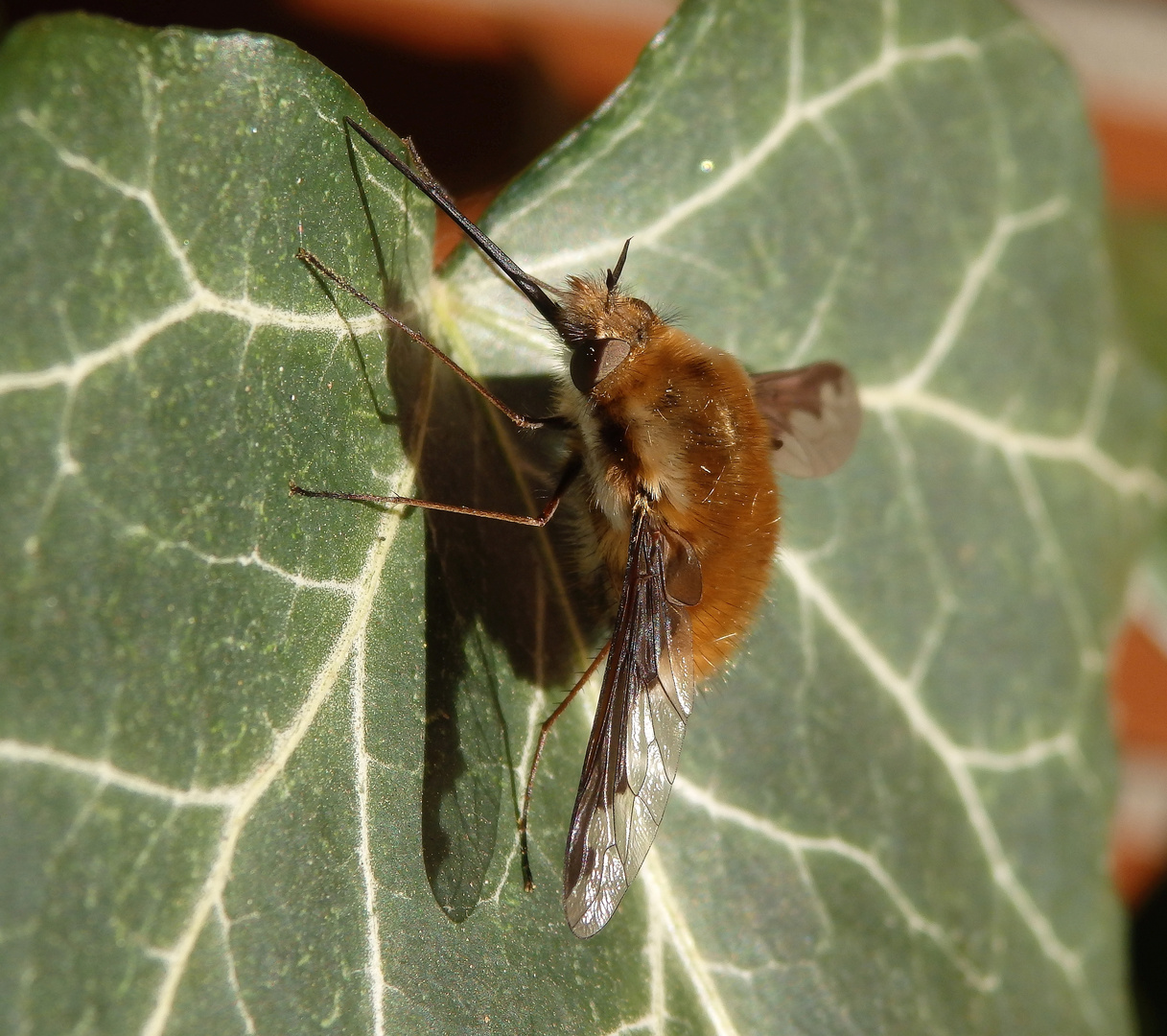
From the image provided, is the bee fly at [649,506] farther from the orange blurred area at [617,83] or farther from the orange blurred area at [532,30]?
the orange blurred area at [532,30]

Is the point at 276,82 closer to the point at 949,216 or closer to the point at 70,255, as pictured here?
the point at 70,255

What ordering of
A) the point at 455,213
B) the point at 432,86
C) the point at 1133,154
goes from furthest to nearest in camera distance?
the point at 1133,154 < the point at 432,86 < the point at 455,213

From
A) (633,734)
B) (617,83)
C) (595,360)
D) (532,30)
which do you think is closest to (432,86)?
(532,30)

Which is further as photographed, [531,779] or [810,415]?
[810,415]

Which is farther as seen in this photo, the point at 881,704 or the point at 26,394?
the point at 881,704

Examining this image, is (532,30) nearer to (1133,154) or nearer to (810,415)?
(810,415)

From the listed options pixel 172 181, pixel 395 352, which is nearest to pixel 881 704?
pixel 395 352
